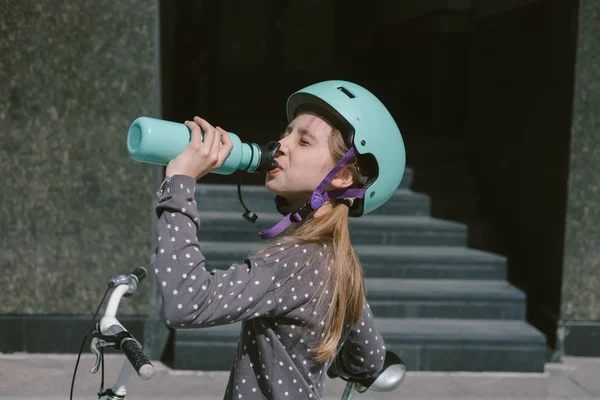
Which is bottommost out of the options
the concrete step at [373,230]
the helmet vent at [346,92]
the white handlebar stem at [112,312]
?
the concrete step at [373,230]

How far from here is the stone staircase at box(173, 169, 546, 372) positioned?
518cm

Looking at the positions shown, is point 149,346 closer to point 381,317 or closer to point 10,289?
point 10,289

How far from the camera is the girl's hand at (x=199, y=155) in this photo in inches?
72.2

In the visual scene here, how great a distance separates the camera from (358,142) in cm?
214

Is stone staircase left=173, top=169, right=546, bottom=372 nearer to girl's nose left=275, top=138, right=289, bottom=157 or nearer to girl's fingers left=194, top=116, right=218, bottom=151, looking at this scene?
girl's nose left=275, top=138, right=289, bottom=157

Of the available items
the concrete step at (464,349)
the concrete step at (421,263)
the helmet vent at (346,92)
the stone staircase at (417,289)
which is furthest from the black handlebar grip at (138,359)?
the concrete step at (421,263)

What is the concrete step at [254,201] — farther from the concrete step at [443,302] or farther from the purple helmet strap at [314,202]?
the purple helmet strap at [314,202]

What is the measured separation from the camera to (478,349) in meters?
5.19

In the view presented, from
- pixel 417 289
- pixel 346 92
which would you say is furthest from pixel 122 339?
pixel 417 289

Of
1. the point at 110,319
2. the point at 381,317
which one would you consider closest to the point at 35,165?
the point at 381,317

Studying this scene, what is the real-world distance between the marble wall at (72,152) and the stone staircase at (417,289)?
84 cm

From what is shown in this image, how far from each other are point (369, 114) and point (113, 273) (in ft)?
11.6

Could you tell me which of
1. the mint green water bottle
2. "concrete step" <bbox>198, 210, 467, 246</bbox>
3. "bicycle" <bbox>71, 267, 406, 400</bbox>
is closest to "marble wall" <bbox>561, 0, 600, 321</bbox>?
"concrete step" <bbox>198, 210, 467, 246</bbox>

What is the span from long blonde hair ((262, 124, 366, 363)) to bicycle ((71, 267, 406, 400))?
0.21 m
